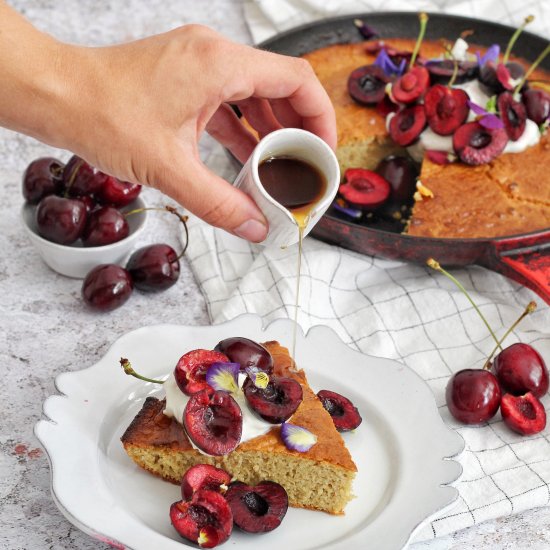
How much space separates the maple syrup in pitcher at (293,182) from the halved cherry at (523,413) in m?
0.81

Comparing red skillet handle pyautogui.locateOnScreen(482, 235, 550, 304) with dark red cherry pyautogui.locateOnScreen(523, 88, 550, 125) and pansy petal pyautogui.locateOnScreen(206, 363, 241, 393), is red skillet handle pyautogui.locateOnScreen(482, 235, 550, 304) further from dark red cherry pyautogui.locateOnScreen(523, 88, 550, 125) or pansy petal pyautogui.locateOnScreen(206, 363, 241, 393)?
pansy petal pyautogui.locateOnScreen(206, 363, 241, 393)

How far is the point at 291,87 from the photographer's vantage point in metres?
2.49

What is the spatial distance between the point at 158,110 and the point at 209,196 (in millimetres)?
241

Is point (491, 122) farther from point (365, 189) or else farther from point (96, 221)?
point (96, 221)

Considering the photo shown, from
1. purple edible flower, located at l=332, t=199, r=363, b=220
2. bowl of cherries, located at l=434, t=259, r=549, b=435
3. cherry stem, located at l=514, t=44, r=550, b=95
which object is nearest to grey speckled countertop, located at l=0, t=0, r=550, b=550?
bowl of cherries, located at l=434, t=259, r=549, b=435

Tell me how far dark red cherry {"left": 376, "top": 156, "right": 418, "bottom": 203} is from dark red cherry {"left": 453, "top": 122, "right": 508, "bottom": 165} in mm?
215

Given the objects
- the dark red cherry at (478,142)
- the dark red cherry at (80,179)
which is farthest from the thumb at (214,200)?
the dark red cherry at (478,142)

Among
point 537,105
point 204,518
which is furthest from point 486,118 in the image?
point 204,518

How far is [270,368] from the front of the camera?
2.40m

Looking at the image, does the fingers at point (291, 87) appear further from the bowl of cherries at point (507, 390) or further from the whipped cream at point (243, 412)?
the whipped cream at point (243, 412)

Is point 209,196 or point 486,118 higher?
point 209,196

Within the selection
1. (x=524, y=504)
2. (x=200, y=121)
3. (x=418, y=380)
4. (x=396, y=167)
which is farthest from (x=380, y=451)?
(x=396, y=167)

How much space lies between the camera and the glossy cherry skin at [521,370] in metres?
2.68

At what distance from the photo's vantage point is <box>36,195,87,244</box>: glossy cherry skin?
2918 millimetres
